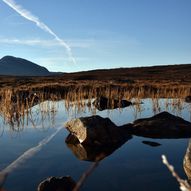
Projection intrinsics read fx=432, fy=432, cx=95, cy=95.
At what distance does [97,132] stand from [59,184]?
6.06 metres

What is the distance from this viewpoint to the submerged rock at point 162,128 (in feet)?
53.2

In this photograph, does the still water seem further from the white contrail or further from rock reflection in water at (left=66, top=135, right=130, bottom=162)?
rock reflection in water at (left=66, top=135, right=130, bottom=162)

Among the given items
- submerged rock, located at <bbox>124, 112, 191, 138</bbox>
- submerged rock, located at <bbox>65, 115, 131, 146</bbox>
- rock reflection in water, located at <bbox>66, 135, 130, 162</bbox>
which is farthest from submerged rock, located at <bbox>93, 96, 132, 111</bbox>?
rock reflection in water, located at <bbox>66, 135, 130, 162</bbox>

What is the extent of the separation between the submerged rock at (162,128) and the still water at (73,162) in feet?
1.73

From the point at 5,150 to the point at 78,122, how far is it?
282 centimetres

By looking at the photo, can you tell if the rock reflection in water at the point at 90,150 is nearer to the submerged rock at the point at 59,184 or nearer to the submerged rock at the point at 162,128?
the submerged rock at the point at 162,128

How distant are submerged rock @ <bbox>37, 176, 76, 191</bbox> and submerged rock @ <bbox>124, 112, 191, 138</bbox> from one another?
795 centimetres

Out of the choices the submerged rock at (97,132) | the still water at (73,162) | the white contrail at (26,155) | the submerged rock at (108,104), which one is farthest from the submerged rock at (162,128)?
the submerged rock at (108,104)

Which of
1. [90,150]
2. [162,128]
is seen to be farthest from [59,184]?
[162,128]

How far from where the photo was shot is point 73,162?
504 inches

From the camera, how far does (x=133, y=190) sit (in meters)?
10.1

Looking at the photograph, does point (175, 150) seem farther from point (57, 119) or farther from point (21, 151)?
point (57, 119)

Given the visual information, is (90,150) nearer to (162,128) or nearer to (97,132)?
(97,132)

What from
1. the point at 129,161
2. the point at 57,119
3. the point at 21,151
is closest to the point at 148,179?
the point at 129,161
